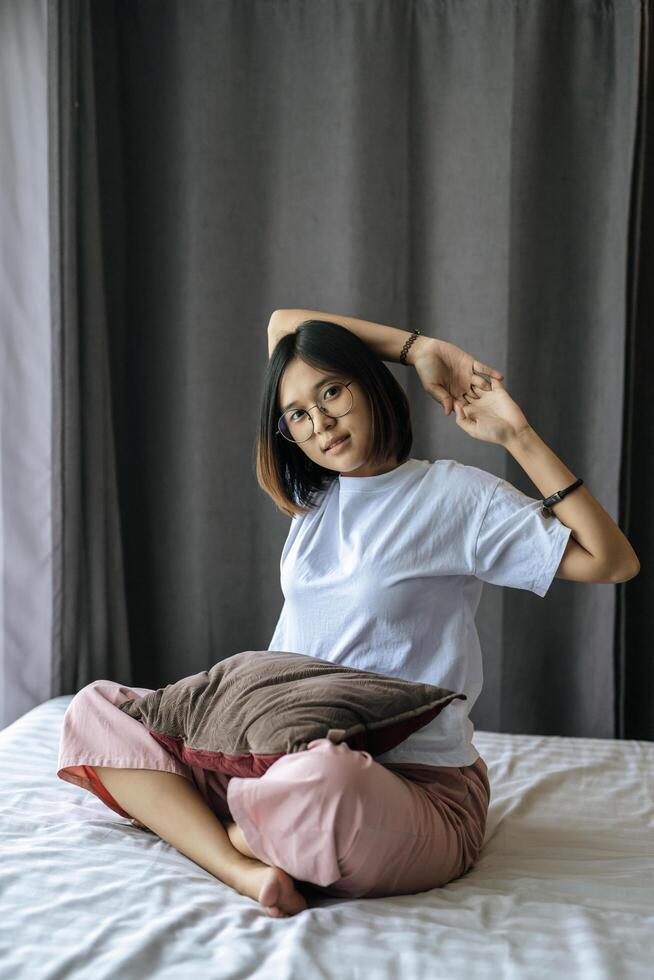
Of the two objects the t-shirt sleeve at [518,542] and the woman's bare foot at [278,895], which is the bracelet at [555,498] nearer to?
the t-shirt sleeve at [518,542]

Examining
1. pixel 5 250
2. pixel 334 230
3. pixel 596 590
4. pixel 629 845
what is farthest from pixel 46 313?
pixel 629 845

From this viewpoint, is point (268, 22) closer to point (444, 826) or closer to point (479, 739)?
point (479, 739)

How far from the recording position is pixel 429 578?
1383 mm

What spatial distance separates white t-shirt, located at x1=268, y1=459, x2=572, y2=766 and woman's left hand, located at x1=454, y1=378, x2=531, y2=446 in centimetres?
7

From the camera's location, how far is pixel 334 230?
2330mm

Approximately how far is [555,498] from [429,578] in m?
0.22

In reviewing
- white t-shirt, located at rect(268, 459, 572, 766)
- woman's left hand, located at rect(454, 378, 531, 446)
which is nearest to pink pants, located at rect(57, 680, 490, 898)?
white t-shirt, located at rect(268, 459, 572, 766)

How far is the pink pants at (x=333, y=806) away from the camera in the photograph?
1066mm

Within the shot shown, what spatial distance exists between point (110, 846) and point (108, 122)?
182cm

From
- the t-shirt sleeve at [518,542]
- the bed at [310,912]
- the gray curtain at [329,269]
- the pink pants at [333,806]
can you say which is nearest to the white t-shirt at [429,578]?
the t-shirt sleeve at [518,542]

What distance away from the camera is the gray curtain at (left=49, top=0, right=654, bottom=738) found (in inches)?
88.1

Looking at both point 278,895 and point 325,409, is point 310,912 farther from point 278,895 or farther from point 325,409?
point 325,409

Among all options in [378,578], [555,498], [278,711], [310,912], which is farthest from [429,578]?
[310,912]

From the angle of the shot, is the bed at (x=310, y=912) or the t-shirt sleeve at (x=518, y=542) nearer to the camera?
the bed at (x=310, y=912)
